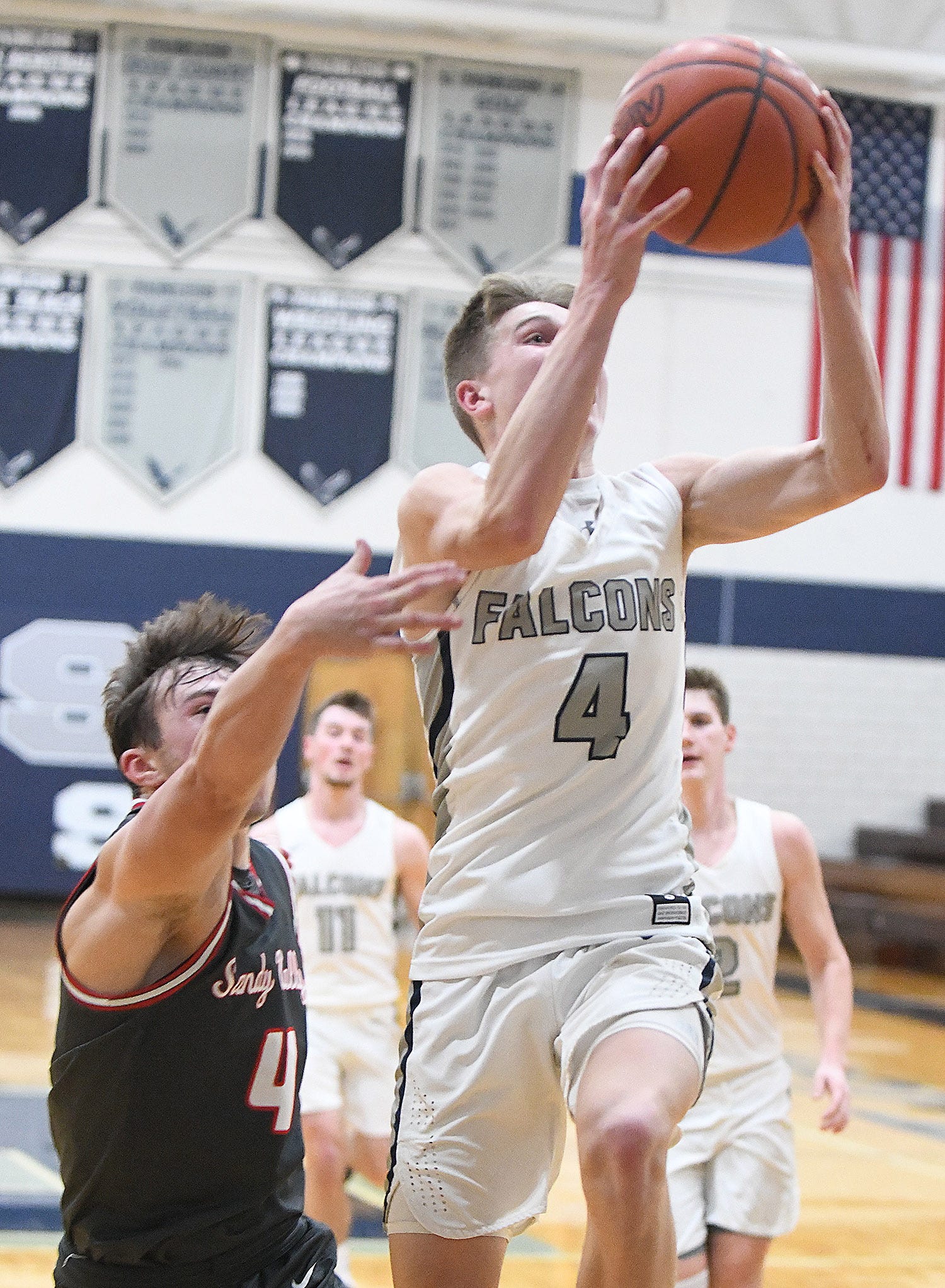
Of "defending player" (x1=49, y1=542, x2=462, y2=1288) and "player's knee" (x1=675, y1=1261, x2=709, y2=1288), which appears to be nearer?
"defending player" (x1=49, y1=542, x2=462, y2=1288)

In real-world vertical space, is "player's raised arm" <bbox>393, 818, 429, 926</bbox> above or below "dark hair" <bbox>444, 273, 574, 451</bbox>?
below

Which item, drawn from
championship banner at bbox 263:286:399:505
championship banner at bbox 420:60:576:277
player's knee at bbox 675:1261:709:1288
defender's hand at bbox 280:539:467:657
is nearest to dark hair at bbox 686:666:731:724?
player's knee at bbox 675:1261:709:1288

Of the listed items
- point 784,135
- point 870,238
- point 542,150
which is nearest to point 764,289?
A: point 870,238

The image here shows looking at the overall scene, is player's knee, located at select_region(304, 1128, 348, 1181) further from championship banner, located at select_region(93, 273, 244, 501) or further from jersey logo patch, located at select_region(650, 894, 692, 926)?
championship banner, located at select_region(93, 273, 244, 501)

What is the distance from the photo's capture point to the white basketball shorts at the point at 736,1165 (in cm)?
399

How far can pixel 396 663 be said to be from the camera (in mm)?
13789

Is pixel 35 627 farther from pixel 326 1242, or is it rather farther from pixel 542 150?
pixel 326 1242

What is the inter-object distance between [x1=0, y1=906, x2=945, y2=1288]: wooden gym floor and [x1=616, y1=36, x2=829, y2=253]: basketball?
3.35m

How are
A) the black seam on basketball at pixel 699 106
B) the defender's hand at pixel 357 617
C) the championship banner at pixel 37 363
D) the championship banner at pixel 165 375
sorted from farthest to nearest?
the championship banner at pixel 165 375, the championship banner at pixel 37 363, the black seam on basketball at pixel 699 106, the defender's hand at pixel 357 617

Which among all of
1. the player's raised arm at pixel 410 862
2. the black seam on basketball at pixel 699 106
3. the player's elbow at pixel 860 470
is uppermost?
the black seam on basketball at pixel 699 106

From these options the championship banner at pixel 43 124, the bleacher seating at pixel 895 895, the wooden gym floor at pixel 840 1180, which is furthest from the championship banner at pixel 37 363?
the bleacher seating at pixel 895 895

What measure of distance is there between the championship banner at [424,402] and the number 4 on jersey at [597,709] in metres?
10.5

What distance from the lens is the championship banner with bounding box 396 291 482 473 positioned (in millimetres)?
13188

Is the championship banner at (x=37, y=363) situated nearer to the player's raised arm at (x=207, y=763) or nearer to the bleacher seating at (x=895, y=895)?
the bleacher seating at (x=895, y=895)
